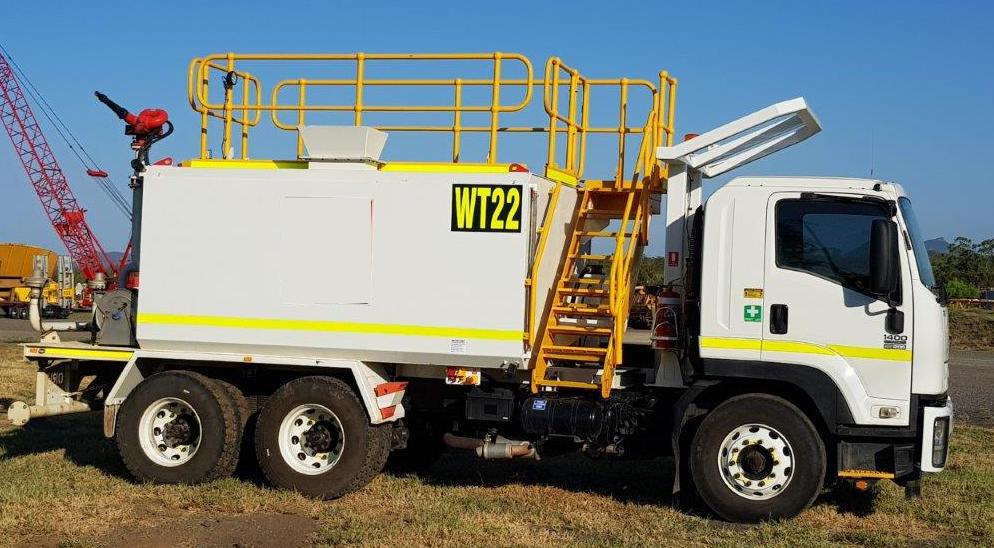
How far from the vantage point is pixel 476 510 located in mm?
8984

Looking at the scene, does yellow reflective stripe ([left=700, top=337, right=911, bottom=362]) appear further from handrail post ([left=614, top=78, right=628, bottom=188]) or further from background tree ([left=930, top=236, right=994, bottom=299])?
background tree ([left=930, top=236, right=994, bottom=299])

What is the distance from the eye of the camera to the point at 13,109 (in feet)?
217

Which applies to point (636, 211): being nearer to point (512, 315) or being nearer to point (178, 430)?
point (512, 315)

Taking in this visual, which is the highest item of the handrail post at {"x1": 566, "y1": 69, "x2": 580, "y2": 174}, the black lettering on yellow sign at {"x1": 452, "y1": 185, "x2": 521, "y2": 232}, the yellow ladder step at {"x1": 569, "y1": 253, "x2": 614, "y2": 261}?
the handrail post at {"x1": 566, "y1": 69, "x2": 580, "y2": 174}

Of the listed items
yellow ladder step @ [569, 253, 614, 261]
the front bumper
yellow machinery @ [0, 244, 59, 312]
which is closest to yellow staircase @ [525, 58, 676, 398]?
yellow ladder step @ [569, 253, 614, 261]

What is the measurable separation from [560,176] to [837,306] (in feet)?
8.94

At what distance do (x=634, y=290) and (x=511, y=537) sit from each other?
2.77 m

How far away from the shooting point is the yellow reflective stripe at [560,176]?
32.1 ft

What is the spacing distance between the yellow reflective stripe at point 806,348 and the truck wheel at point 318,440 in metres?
2.99

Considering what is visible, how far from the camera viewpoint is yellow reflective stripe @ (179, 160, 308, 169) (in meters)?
9.88

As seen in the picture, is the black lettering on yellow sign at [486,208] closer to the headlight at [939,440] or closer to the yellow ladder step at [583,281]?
the yellow ladder step at [583,281]

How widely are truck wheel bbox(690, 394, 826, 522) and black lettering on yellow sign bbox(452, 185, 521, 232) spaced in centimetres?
231

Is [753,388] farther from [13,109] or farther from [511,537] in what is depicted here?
[13,109]

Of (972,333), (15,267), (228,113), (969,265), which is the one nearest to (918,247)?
(228,113)
